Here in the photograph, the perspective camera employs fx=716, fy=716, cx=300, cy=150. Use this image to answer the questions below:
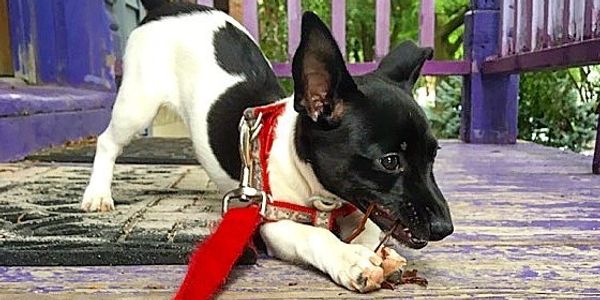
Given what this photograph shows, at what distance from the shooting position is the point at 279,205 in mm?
1470

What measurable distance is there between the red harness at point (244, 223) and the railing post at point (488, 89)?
2693 mm

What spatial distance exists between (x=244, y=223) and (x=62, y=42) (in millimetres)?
2831

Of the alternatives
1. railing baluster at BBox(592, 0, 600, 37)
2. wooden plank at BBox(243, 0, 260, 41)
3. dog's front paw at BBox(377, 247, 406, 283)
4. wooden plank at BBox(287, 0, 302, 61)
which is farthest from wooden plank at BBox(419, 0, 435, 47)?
dog's front paw at BBox(377, 247, 406, 283)

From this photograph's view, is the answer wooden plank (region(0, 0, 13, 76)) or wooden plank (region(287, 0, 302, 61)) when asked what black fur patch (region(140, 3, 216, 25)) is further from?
wooden plank (region(287, 0, 302, 61))

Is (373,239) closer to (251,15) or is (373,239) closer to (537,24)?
(537,24)

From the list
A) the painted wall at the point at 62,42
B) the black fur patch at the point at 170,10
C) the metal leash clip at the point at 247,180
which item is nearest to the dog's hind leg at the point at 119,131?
the black fur patch at the point at 170,10

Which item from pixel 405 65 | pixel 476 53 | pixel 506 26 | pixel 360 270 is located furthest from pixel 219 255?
pixel 476 53

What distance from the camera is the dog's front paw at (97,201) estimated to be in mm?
1878

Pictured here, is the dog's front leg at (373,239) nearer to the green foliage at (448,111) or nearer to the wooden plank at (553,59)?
the wooden plank at (553,59)

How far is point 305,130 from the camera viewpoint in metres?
1.41

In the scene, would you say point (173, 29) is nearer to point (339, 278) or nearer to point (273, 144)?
point (273, 144)

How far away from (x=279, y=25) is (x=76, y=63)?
2.02 metres

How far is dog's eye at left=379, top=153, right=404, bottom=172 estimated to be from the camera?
1.28 metres

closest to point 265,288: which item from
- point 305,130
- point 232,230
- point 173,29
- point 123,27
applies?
point 232,230
